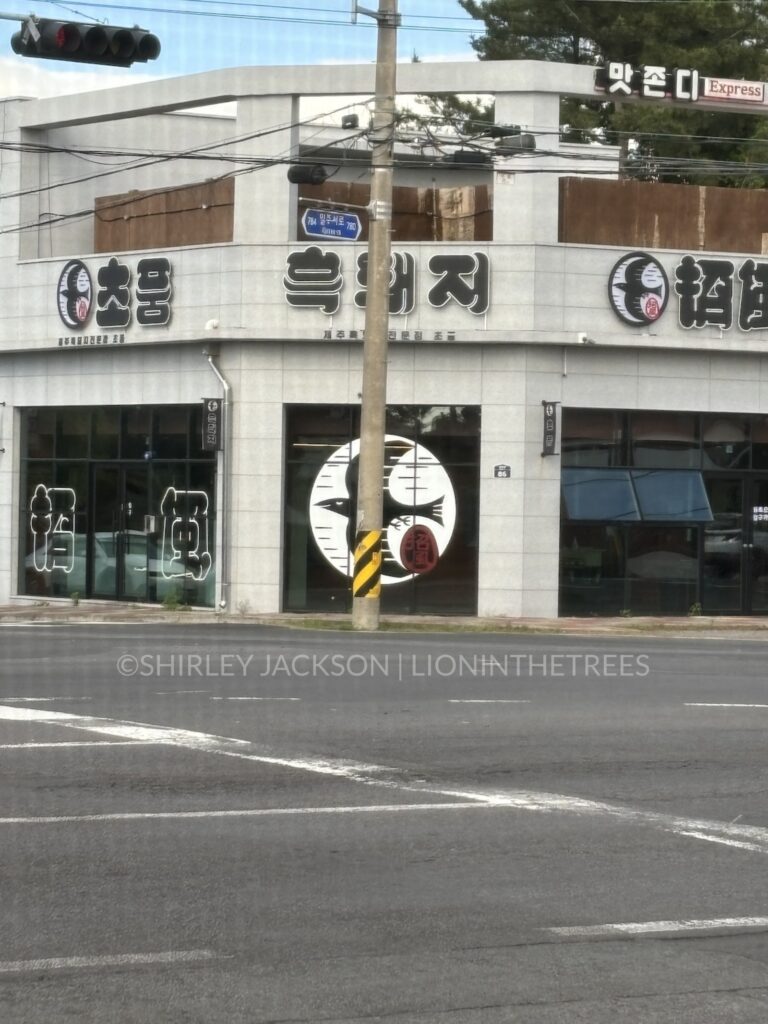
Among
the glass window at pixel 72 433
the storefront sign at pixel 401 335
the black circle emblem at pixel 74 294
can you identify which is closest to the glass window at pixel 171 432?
the glass window at pixel 72 433

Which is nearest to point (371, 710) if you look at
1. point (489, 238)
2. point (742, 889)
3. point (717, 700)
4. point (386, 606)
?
point (717, 700)

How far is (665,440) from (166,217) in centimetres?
1007

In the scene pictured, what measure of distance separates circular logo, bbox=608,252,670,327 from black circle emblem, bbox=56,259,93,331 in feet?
31.7

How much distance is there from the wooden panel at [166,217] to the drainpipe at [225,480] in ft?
7.97

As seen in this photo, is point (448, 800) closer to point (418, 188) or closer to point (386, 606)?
point (386, 606)

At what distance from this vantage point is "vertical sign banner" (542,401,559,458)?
85.9 feet

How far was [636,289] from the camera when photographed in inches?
1047

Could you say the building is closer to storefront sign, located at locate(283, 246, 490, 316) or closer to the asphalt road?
storefront sign, located at locate(283, 246, 490, 316)

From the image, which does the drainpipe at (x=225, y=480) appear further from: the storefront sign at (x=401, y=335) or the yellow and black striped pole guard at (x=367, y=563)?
the yellow and black striped pole guard at (x=367, y=563)

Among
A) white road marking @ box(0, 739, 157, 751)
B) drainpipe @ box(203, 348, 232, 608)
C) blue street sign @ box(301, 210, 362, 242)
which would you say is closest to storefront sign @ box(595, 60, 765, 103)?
blue street sign @ box(301, 210, 362, 242)

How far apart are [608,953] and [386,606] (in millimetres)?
20610

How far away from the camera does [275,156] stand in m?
26.5

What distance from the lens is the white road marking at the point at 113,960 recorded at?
A: 6039 mm

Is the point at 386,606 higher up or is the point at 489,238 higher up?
the point at 489,238
